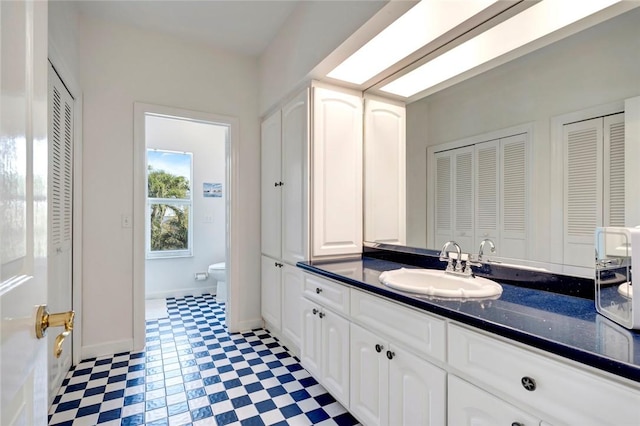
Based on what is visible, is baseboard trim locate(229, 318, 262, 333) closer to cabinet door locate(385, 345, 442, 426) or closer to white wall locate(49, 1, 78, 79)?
cabinet door locate(385, 345, 442, 426)

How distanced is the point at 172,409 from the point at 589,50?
2599 millimetres

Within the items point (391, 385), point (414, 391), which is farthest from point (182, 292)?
point (414, 391)

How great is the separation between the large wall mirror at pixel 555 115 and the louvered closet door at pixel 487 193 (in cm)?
2

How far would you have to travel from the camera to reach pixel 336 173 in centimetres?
219

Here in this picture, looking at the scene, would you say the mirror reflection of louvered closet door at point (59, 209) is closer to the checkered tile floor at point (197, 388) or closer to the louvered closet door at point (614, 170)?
the checkered tile floor at point (197, 388)

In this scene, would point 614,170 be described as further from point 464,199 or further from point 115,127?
point 115,127

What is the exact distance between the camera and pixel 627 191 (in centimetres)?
110

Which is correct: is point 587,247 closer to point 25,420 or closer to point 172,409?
point 25,420

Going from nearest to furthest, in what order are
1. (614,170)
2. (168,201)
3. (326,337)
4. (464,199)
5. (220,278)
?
(614,170), (464,199), (326,337), (220,278), (168,201)

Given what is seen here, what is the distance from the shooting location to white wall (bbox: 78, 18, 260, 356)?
7.70 ft

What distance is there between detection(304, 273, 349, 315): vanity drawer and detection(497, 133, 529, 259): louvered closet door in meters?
0.78

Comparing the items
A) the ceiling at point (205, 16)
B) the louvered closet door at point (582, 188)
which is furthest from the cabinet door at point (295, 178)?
the louvered closet door at point (582, 188)

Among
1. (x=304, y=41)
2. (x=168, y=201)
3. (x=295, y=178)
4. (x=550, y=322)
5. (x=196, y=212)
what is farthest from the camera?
(x=196, y=212)

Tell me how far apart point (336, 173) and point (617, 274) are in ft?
5.06
